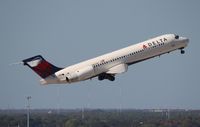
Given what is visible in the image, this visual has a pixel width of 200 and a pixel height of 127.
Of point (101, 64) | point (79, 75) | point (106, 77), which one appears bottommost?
point (79, 75)

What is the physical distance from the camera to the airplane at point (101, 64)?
164750 mm

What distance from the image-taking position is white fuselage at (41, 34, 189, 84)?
6481 inches

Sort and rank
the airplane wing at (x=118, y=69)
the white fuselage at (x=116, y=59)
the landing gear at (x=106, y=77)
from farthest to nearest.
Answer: the landing gear at (x=106, y=77) → the airplane wing at (x=118, y=69) → the white fuselage at (x=116, y=59)

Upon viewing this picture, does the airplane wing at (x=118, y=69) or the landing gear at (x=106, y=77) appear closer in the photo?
the airplane wing at (x=118, y=69)

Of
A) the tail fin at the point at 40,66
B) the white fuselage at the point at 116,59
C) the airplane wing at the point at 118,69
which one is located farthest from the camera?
the tail fin at the point at 40,66

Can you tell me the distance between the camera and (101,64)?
16738 centimetres

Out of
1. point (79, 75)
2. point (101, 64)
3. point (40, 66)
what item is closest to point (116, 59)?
point (101, 64)

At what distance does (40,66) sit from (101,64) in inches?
517

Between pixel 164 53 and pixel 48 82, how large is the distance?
1101 inches

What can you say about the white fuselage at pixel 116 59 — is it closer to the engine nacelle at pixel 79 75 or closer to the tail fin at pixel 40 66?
the engine nacelle at pixel 79 75

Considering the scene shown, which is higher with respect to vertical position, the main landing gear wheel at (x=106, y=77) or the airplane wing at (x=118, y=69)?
the airplane wing at (x=118, y=69)

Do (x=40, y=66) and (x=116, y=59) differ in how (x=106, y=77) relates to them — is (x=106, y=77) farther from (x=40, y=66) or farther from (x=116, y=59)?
(x=40, y=66)

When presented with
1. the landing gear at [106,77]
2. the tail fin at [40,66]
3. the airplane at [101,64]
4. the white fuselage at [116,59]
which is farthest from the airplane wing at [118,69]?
the tail fin at [40,66]

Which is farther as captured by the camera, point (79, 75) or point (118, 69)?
point (118, 69)
